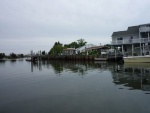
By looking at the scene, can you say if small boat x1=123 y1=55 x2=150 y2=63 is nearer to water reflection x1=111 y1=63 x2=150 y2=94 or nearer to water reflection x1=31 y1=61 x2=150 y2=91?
water reflection x1=31 y1=61 x2=150 y2=91

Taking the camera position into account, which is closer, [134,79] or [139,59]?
[134,79]

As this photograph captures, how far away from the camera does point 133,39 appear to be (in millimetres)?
39375

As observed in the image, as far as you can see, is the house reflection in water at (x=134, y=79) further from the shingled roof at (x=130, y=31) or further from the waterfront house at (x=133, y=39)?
the shingled roof at (x=130, y=31)

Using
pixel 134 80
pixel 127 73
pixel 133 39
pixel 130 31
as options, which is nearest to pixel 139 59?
pixel 133 39

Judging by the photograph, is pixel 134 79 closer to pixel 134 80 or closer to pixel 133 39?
pixel 134 80

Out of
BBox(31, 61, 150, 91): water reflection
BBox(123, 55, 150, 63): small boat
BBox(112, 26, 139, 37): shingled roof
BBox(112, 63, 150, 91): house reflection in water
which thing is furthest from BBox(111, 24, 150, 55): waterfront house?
BBox(112, 63, 150, 91): house reflection in water

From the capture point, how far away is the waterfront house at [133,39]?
126 feet

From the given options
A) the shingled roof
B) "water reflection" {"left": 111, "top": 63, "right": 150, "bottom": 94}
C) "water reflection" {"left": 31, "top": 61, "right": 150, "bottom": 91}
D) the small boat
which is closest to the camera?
"water reflection" {"left": 111, "top": 63, "right": 150, "bottom": 94}

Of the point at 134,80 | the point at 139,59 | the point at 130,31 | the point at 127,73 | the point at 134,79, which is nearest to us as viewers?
the point at 134,80

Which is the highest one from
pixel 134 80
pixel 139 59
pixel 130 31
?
pixel 130 31

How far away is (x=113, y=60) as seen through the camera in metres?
42.8

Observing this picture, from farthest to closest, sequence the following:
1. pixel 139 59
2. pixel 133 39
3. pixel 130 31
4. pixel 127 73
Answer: pixel 130 31, pixel 133 39, pixel 139 59, pixel 127 73

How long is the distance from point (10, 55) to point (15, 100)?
448 feet

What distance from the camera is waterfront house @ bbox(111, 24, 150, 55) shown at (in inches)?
1513
